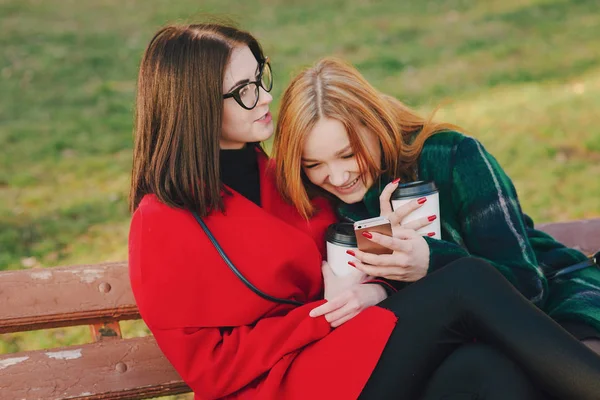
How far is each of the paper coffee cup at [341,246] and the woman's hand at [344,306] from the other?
0.41 ft

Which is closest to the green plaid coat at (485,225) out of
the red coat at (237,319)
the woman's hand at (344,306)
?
the woman's hand at (344,306)

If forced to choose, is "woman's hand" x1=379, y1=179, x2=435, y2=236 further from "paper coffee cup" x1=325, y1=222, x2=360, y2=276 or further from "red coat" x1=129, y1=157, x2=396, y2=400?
"red coat" x1=129, y1=157, x2=396, y2=400

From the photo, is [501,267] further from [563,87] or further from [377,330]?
[563,87]

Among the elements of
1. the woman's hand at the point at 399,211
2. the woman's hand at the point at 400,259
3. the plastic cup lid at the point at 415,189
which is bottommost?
the woman's hand at the point at 400,259

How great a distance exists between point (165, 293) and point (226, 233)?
0.29 metres

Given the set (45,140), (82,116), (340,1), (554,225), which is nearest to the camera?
(554,225)

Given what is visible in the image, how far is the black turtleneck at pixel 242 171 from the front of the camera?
2.72 m

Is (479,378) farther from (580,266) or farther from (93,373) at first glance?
(93,373)

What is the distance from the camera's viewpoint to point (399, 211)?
254 centimetres

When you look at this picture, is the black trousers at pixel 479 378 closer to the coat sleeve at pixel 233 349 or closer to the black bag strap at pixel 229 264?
the coat sleeve at pixel 233 349

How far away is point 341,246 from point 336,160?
32cm

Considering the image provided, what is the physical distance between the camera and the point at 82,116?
275 inches

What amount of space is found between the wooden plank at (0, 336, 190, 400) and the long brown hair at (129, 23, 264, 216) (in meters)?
0.65

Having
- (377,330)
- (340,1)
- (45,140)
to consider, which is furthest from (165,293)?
(340,1)
